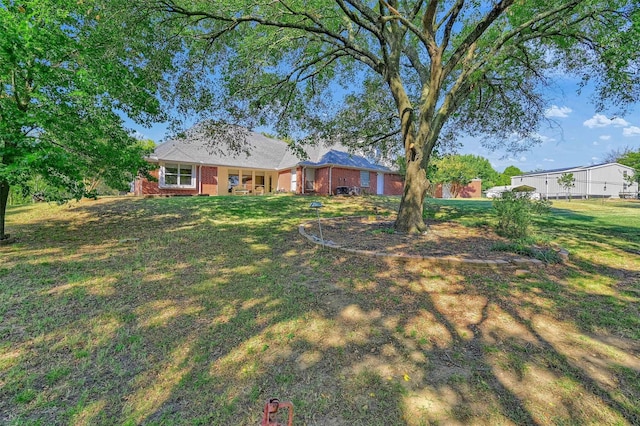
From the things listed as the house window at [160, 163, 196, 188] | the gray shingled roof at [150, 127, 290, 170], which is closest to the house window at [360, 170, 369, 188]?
the gray shingled roof at [150, 127, 290, 170]

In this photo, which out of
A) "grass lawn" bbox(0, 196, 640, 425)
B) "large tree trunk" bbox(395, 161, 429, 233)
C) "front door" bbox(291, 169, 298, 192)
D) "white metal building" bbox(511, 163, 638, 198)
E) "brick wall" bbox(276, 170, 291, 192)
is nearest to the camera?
"grass lawn" bbox(0, 196, 640, 425)

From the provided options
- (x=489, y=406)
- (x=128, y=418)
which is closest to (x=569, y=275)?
(x=489, y=406)

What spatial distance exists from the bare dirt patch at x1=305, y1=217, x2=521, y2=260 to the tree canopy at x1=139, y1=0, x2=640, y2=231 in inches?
25.1

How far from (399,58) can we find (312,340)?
7.28 m

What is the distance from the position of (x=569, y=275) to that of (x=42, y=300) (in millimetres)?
7431

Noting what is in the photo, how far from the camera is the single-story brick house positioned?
18625mm

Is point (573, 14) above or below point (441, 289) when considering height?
above

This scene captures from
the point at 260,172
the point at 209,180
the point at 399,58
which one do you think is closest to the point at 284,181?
the point at 260,172

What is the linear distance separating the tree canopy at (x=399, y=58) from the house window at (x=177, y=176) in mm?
11661

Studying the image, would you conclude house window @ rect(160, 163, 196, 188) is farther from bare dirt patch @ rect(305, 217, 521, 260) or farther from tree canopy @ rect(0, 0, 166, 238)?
bare dirt patch @ rect(305, 217, 521, 260)

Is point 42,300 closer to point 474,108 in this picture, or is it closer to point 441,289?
point 441,289

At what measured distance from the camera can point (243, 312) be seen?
11.4 ft

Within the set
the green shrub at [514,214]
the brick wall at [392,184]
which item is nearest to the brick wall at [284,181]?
the brick wall at [392,184]

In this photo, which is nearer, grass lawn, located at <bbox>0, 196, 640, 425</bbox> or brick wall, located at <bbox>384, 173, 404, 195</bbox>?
grass lawn, located at <bbox>0, 196, 640, 425</bbox>
